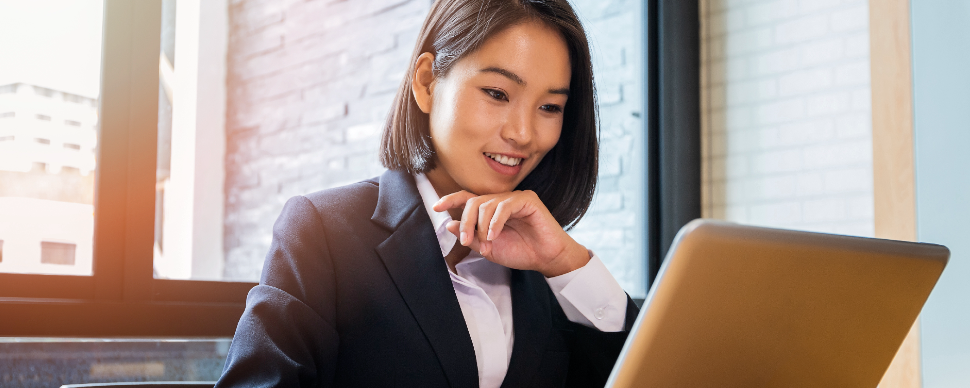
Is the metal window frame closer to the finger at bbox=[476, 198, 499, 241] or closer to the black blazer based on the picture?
the black blazer

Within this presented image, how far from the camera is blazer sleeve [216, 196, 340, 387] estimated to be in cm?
88

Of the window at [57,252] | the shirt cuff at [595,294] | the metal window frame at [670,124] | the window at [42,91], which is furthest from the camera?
the metal window frame at [670,124]

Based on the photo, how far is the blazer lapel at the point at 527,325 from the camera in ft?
3.72

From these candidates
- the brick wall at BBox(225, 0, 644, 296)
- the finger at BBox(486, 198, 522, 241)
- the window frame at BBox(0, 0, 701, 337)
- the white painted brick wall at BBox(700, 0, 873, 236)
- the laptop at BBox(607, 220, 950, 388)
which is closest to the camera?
the laptop at BBox(607, 220, 950, 388)

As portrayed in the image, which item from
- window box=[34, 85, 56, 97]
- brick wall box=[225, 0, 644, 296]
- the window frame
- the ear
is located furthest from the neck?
brick wall box=[225, 0, 644, 296]

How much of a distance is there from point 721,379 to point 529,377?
0.49 m

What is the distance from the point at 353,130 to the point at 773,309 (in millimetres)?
2867

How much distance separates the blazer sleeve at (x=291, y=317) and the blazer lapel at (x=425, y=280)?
11cm

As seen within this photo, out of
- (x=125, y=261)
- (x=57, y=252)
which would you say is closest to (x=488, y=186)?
(x=125, y=261)

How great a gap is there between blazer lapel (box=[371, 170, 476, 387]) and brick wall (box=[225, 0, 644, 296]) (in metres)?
1.70

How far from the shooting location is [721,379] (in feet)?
2.27

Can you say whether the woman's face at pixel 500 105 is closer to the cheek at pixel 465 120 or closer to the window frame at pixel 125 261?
the cheek at pixel 465 120

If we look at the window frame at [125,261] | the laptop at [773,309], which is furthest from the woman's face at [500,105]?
the window frame at [125,261]

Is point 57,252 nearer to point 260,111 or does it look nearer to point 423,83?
point 423,83
